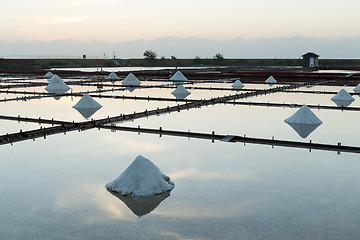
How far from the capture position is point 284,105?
2505 cm

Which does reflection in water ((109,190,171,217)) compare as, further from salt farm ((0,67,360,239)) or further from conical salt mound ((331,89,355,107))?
conical salt mound ((331,89,355,107))

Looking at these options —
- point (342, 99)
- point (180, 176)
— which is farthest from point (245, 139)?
point (342, 99)

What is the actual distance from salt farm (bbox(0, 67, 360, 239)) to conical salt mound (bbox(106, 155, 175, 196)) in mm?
25

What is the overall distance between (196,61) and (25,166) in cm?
10843

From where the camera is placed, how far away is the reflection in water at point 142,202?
8367 mm

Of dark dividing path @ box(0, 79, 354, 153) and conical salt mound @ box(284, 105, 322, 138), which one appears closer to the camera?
dark dividing path @ box(0, 79, 354, 153)

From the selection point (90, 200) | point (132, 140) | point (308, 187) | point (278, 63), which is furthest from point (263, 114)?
point (278, 63)

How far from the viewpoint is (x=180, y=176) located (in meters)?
10.5

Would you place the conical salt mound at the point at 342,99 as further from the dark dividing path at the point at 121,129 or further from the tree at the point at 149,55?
the tree at the point at 149,55

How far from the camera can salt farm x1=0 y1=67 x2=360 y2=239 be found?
7.52m

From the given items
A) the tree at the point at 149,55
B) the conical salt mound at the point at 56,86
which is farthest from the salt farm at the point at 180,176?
the tree at the point at 149,55

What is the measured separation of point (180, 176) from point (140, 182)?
149cm

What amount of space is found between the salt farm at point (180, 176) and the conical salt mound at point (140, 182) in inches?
1.0

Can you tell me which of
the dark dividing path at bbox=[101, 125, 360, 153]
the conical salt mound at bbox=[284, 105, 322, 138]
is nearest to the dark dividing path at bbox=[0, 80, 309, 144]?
the dark dividing path at bbox=[101, 125, 360, 153]
